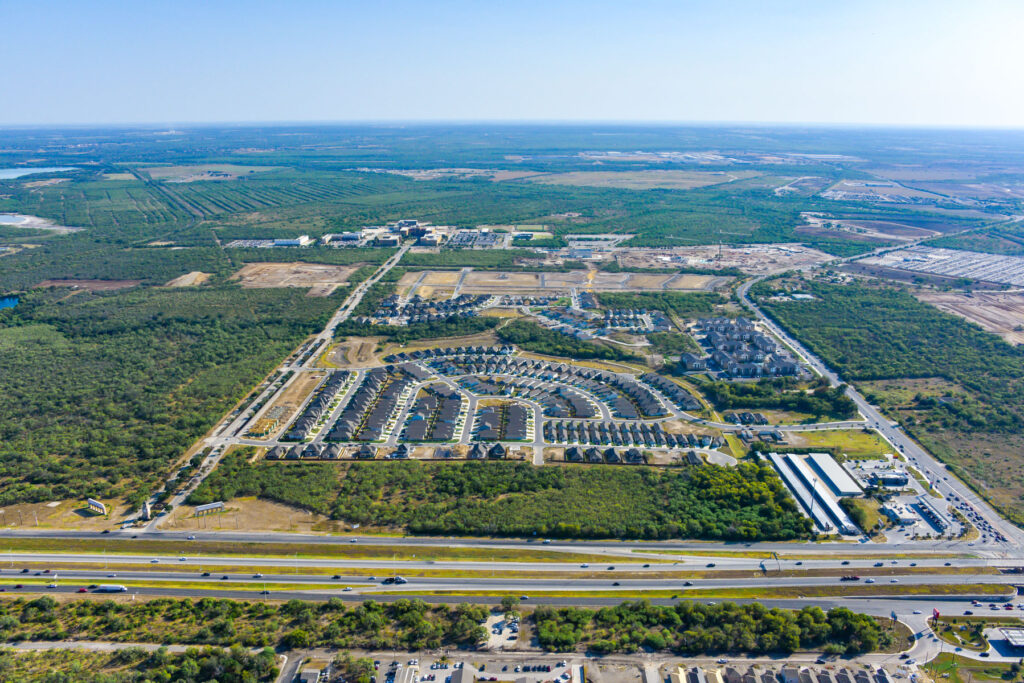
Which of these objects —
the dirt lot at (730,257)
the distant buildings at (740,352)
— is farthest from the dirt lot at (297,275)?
the distant buildings at (740,352)

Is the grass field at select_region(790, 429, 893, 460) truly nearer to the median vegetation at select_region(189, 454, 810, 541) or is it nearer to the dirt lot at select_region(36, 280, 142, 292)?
the median vegetation at select_region(189, 454, 810, 541)

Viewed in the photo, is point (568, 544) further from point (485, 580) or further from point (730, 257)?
point (730, 257)

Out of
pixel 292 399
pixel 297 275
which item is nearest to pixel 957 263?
pixel 292 399

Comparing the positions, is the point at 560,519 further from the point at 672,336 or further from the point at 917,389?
the point at 917,389

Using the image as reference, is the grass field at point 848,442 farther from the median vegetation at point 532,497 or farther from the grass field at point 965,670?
the grass field at point 965,670

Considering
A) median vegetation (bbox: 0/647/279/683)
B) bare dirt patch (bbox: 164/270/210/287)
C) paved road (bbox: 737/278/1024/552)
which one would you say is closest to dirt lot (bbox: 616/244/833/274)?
paved road (bbox: 737/278/1024/552)

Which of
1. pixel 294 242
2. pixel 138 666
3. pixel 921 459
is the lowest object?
pixel 138 666
